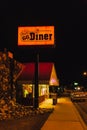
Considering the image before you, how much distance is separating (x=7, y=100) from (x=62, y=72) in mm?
90287

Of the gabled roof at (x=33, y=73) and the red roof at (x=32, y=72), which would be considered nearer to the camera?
the gabled roof at (x=33, y=73)

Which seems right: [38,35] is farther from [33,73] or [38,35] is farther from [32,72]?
[32,72]

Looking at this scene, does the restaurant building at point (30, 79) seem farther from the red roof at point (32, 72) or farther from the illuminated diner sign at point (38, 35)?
the illuminated diner sign at point (38, 35)

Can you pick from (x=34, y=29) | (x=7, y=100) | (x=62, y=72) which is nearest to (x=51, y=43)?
(x=34, y=29)

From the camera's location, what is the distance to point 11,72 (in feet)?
92.8

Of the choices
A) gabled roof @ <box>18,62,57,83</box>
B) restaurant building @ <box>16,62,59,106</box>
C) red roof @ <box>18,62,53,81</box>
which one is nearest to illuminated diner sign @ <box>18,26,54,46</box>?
restaurant building @ <box>16,62,59,106</box>

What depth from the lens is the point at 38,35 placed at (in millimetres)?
26391

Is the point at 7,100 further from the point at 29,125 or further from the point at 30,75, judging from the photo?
the point at 30,75

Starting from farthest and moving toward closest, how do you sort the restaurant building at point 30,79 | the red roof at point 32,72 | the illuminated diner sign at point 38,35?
the red roof at point 32,72 → the restaurant building at point 30,79 → the illuminated diner sign at point 38,35

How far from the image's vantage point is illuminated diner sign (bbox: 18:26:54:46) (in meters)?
26.2

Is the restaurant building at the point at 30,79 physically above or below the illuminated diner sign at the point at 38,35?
below

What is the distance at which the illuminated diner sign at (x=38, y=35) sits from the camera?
2625cm

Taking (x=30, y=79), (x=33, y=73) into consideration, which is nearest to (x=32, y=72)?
(x=33, y=73)

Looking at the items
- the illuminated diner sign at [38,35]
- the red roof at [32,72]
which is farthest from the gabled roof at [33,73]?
the illuminated diner sign at [38,35]
